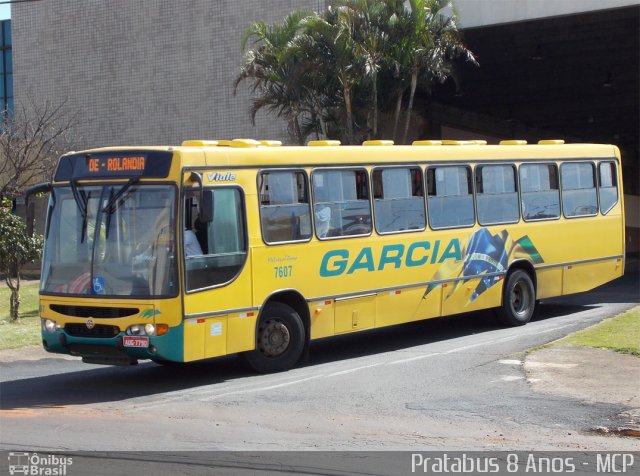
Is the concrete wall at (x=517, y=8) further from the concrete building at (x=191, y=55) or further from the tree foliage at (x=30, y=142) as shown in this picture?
the tree foliage at (x=30, y=142)

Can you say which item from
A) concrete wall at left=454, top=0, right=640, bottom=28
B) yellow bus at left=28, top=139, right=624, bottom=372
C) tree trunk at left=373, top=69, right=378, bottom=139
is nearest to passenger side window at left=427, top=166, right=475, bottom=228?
yellow bus at left=28, top=139, right=624, bottom=372

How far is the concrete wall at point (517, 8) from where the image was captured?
897 inches

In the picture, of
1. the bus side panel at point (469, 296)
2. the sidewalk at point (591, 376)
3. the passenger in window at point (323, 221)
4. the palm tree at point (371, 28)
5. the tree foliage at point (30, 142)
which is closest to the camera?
the sidewalk at point (591, 376)

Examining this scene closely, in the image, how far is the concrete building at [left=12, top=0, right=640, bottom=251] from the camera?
2684cm

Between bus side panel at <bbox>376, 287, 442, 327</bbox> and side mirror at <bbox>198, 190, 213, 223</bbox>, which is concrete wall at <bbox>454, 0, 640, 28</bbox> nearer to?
bus side panel at <bbox>376, 287, 442, 327</bbox>

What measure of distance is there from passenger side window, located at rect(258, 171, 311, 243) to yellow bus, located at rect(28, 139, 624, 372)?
21mm

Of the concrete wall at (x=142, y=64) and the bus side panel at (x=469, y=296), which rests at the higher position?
A: the concrete wall at (x=142, y=64)

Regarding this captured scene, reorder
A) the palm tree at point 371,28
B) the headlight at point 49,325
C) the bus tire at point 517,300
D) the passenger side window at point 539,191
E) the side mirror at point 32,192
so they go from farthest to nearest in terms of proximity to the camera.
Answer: the palm tree at point 371,28, the passenger side window at point 539,191, the bus tire at point 517,300, the side mirror at point 32,192, the headlight at point 49,325

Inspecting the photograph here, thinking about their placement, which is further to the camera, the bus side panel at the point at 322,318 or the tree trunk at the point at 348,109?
the tree trunk at the point at 348,109

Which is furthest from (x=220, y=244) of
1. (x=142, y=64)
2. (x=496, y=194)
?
(x=142, y=64)

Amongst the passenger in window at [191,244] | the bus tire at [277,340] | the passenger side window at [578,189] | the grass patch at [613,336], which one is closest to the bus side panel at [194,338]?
the passenger in window at [191,244]

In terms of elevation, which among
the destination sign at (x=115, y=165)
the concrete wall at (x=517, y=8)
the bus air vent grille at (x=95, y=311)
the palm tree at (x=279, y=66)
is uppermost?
the concrete wall at (x=517, y=8)

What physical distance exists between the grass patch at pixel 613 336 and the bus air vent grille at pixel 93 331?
668 centimetres

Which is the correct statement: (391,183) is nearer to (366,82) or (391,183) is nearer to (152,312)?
(152,312)
